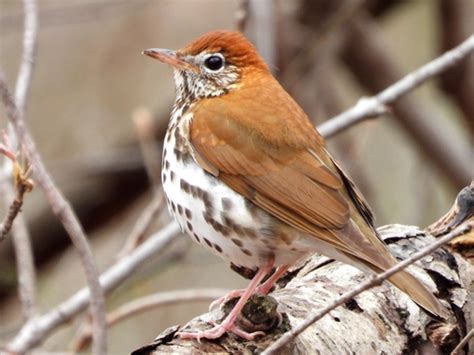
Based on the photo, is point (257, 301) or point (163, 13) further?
point (163, 13)

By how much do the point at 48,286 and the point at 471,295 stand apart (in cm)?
380

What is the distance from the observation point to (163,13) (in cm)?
746

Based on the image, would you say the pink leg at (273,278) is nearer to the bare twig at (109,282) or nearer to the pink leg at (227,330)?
the pink leg at (227,330)

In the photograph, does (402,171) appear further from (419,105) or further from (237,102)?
(237,102)

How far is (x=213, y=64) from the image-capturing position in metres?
4.36

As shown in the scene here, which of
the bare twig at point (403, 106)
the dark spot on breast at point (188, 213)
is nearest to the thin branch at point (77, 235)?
the dark spot on breast at point (188, 213)

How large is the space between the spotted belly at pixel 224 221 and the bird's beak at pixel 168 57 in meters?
0.54

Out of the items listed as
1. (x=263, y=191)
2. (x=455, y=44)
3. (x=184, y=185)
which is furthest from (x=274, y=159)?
(x=455, y=44)

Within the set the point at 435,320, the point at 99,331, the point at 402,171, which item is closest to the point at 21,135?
the point at 99,331

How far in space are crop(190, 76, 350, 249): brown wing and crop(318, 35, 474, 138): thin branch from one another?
0.73m

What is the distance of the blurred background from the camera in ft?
21.7

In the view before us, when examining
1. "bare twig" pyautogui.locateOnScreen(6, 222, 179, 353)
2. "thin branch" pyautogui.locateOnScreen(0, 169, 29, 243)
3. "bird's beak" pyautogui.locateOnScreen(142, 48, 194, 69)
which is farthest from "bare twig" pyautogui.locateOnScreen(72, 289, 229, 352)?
"thin branch" pyautogui.locateOnScreen(0, 169, 29, 243)

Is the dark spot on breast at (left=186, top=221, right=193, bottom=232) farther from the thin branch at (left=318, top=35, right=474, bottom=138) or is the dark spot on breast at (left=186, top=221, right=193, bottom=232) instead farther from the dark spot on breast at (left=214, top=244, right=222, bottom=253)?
the thin branch at (left=318, top=35, right=474, bottom=138)

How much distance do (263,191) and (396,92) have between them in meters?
1.30
